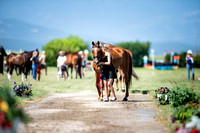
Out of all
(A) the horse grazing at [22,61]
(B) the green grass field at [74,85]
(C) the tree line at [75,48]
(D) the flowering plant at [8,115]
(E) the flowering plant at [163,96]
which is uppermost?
(C) the tree line at [75,48]

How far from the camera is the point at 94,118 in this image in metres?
8.85

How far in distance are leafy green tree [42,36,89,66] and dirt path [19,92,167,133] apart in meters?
55.6

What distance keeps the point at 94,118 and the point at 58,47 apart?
62.9 m

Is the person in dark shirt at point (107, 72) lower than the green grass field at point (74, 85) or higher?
higher

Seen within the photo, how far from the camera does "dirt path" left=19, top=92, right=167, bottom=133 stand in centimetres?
731

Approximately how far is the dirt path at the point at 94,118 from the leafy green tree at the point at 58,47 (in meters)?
55.6

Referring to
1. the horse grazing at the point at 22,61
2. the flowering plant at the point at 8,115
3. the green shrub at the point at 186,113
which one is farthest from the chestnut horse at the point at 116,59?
the horse grazing at the point at 22,61

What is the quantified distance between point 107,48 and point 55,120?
475 centimetres

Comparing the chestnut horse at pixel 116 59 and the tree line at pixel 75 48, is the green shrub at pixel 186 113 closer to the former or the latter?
the chestnut horse at pixel 116 59

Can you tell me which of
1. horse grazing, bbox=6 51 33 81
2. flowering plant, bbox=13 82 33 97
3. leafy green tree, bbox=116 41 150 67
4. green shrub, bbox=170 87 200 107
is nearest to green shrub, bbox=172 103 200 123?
green shrub, bbox=170 87 200 107

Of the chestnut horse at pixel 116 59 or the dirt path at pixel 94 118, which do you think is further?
the chestnut horse at pixel 116 59

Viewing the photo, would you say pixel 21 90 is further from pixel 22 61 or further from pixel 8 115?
pixel 22 61

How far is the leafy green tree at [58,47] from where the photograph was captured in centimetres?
6694

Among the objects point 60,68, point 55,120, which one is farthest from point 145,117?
point 60,68
